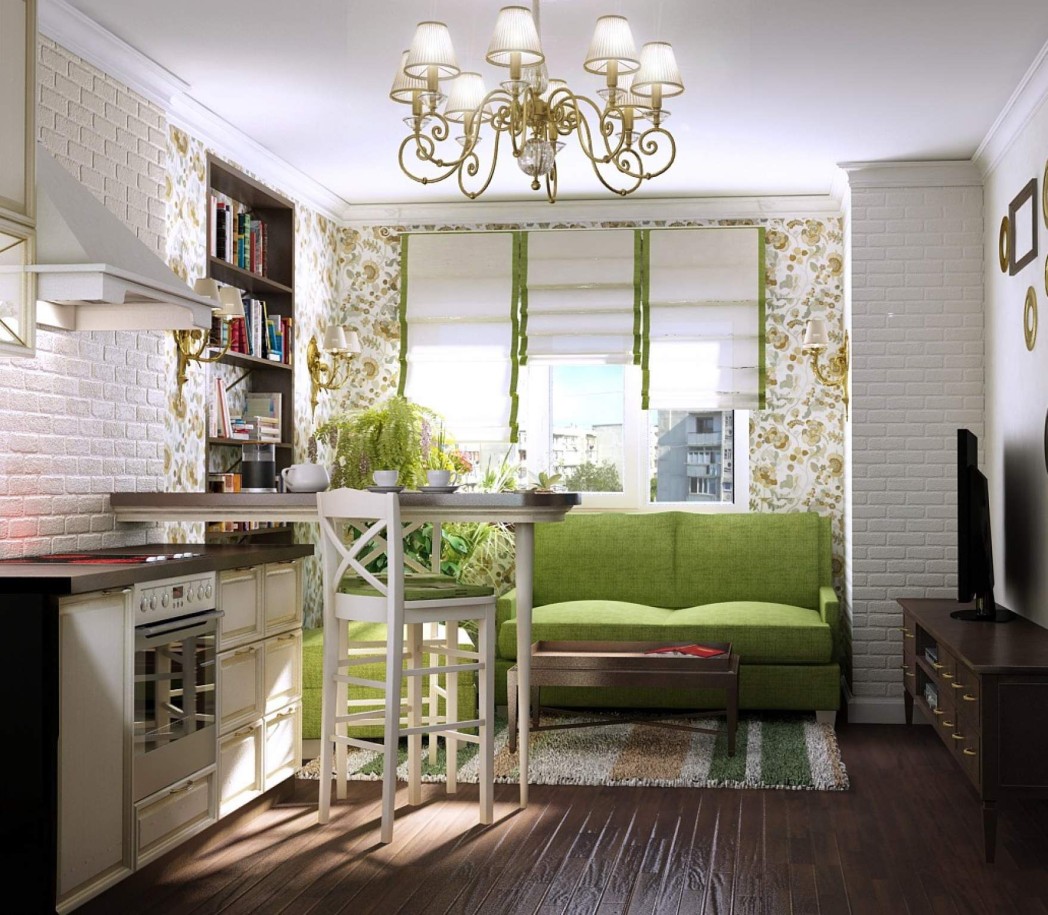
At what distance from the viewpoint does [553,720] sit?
18.5 feet

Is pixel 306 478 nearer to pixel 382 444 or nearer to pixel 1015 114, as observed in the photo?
pixel 382 444

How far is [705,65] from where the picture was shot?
446 centimetres

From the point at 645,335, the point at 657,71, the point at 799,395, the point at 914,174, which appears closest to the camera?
the point at 657,71

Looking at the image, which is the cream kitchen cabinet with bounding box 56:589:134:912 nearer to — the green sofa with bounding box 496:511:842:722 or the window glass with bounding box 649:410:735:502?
the green sofa with bounding box 496:511:842:722

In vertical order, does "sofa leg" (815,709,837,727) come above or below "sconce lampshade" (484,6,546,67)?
below

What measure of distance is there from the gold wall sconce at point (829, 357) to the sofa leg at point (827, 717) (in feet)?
5.01

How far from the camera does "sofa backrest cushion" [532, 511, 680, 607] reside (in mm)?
6469

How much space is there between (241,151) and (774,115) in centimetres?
235

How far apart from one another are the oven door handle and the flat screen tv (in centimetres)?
273

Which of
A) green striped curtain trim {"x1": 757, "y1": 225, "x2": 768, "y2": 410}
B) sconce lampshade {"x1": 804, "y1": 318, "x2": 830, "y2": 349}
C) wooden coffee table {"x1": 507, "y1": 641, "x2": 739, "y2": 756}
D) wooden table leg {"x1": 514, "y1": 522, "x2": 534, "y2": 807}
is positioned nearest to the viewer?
wooden table leg {"x1": 514, "y1": 522, "x2": 534, "y2": 807}

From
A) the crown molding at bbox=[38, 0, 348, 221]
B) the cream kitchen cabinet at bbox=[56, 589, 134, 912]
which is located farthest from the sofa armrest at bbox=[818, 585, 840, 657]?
the cream kitchen cabinet at bbox=[56, 589, 134, 912]

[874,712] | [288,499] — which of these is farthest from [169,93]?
[874,712]

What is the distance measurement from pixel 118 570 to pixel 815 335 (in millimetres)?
3895

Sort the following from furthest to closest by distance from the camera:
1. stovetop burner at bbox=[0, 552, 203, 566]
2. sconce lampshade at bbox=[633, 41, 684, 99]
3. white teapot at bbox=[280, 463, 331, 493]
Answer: white teapot at bbox=[280, 463, 331, 493]
stovetop burner at bbox=[0, 552, 203, 566]
sconce lampshade at bbox=[633, 41, 684, 99]
